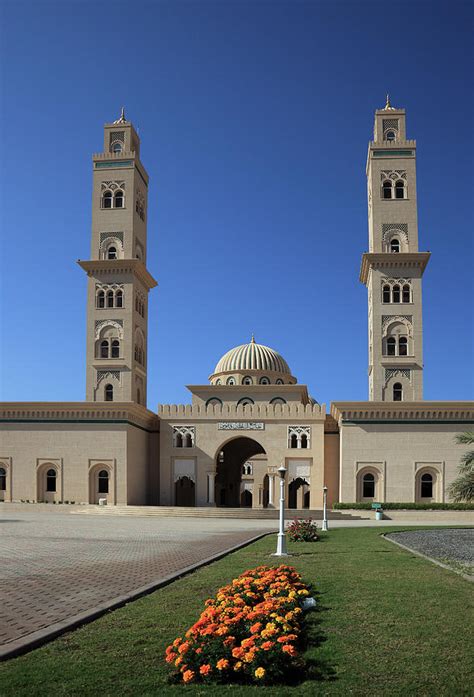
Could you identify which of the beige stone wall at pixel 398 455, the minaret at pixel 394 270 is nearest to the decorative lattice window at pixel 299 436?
the beige stone wall at pixel 398 455

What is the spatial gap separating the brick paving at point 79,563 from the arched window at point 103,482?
46.7 ft

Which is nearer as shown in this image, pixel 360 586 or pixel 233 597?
pixel 233 597

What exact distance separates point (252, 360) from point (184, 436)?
44.2 ft

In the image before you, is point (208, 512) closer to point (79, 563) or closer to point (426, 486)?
point (426, 486)

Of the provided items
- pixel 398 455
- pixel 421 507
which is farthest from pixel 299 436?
pixel 421 507

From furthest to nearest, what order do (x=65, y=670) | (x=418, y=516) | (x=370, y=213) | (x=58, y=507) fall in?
(x=370, y=213), (x=58, y=507), (x=418, y=516), (x=65, y=670)

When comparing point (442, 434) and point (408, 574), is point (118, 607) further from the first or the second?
point (442, 434)

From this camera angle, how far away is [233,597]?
912 cm

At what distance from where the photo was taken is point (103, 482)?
134ft

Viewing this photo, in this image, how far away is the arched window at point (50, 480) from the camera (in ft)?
136

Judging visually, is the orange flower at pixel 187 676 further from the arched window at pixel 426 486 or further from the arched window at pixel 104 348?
the arched window at pixel 104 348

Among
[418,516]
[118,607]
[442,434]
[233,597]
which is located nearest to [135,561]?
[118,607]

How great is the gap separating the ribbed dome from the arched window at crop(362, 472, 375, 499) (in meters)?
16.3

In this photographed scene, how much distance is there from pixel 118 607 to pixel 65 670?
315cm
